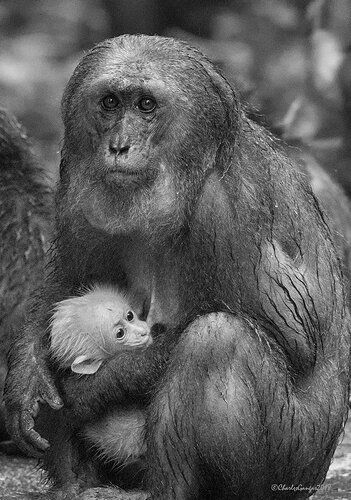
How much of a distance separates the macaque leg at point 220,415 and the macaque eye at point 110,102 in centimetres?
106

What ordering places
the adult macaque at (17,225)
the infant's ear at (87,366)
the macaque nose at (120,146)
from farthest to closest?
the adult macaque at (17,225)
the infant's ear at (87,366)
the macaque nose at (120,146)

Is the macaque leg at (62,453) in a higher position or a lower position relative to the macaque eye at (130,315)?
lower

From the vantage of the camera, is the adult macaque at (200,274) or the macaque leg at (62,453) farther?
the macaque leg at (62,453)

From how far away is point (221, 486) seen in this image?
5.82m

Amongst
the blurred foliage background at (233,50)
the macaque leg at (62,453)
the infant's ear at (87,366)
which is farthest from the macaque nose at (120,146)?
the blurred foliage background at (233,50)

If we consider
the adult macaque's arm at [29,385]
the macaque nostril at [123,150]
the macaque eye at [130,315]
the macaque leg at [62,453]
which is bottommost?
the macaque leg at [62,453]

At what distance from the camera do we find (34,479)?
716cm

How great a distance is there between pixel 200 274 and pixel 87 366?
30.4 inches

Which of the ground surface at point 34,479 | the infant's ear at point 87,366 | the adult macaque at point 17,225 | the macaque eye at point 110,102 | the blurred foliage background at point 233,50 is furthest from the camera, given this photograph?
the blurred foliage background at point 233,50

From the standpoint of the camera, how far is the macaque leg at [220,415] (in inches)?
222

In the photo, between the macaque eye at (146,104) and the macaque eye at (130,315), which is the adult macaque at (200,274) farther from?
the macaque eye at (130,315)

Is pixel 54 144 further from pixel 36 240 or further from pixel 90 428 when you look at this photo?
pixel 90 428

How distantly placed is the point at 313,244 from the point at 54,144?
28.7ft

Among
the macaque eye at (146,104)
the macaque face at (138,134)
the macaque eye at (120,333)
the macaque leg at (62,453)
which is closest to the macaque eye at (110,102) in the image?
the macaque face at (138,134)
